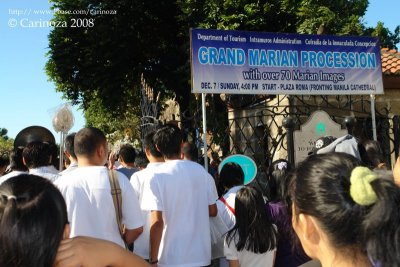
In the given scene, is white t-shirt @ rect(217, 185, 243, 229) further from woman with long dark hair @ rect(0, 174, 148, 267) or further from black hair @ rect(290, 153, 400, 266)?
woman with long dark hair @ rect(0, 174, 148, 267)

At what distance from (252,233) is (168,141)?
96 centimetres

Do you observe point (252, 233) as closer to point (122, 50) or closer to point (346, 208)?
point (346, 208)

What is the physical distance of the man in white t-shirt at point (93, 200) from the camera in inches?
111

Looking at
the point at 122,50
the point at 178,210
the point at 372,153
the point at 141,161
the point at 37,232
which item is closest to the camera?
the point at 37,232

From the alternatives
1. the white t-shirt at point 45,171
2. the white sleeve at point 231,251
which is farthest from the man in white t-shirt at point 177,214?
the white t-shirt at point 45,171

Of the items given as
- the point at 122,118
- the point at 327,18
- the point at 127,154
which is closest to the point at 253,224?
the point at 127,154

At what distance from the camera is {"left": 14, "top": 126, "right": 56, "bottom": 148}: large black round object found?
634 cm

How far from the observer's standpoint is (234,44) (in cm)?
671

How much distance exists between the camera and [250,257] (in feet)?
10.4

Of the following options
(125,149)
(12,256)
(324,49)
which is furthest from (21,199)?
(324,49)

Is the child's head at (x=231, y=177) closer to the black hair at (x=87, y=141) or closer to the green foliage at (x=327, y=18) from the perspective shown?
the black hair at (x=87, y=141)

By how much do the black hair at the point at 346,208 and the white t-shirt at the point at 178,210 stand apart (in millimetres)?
1740

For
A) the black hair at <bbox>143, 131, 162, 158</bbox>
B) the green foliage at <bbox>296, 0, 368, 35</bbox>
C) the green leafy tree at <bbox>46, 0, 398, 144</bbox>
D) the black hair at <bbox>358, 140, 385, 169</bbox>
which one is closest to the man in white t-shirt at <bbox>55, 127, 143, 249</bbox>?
the black hair at <bbox>143, 131, 162, 158</bbox>

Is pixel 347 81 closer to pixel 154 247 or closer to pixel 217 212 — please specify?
pixel 217 212
